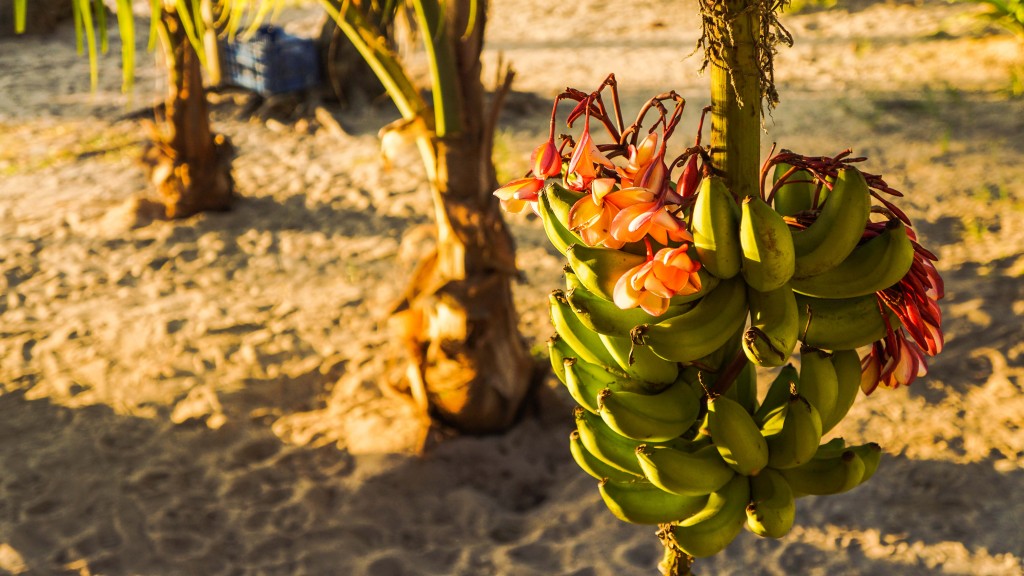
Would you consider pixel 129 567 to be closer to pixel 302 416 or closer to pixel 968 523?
pixel 302 416

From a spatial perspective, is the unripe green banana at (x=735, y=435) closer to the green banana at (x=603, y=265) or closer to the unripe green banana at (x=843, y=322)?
the unripe green banana at (x=843, y=322)

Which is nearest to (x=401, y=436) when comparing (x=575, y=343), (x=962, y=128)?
(x=575, y=343)

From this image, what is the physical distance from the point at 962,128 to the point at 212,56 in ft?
17.9

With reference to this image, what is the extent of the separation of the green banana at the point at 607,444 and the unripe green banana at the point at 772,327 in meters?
0.35

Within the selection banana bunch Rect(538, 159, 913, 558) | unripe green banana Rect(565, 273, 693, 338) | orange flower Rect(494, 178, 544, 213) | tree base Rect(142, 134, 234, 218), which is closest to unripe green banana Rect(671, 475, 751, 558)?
banana bunch Rect(538, 159, 913, 558)

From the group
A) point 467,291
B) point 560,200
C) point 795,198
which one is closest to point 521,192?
point 560,200

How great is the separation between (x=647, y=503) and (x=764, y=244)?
52 centimetres

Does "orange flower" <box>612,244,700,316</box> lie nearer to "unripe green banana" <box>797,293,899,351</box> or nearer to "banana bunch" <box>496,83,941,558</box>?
"banana bunch" <box>496,83,941,558</box>

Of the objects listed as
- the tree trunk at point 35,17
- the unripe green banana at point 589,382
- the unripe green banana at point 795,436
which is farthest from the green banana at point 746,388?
the tree trunk at point 35,17

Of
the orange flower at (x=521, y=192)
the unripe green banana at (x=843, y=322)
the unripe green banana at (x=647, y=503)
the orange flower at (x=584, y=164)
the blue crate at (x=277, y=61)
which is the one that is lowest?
the unripe green banana at (x=647, y=503)

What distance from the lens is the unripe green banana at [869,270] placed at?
1.27 metres

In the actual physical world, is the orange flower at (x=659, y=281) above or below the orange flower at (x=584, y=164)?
below

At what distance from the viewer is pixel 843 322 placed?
1418 millimetres

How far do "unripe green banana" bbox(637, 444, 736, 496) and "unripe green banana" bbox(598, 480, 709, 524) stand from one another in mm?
55
